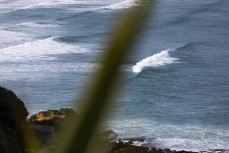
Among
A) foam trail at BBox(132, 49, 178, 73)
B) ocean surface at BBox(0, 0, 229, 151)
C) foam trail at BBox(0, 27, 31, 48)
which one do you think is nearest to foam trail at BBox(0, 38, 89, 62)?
ocean surface at BBox(0, 0, 229, 151)

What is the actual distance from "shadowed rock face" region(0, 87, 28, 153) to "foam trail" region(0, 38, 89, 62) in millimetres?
23015

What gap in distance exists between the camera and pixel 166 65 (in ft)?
121

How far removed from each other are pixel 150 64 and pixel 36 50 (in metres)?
7.84

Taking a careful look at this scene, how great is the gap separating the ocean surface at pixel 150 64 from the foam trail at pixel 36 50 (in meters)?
0.06

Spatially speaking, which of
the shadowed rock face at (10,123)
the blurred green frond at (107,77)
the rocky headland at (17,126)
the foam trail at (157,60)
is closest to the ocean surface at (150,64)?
the foam trail at (157,60)

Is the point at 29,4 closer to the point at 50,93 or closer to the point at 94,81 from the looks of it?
the point at 50,93

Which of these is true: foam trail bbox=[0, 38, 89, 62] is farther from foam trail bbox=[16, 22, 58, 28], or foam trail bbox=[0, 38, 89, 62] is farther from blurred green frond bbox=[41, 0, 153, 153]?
blurred green frond bbox=[41, 0, 153, 153]

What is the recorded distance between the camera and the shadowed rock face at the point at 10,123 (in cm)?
934

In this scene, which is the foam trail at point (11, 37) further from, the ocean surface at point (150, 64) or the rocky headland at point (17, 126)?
the rocky headland at point (17, 126)

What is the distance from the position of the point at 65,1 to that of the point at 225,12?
15.5 metres

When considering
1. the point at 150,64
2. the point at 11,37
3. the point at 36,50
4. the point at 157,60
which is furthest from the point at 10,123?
the point at 11,37

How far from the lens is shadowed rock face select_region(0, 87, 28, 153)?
9.34 metres

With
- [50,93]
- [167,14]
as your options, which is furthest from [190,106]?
[167,14]

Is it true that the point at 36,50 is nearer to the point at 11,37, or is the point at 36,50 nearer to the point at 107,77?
the point at 11,37
